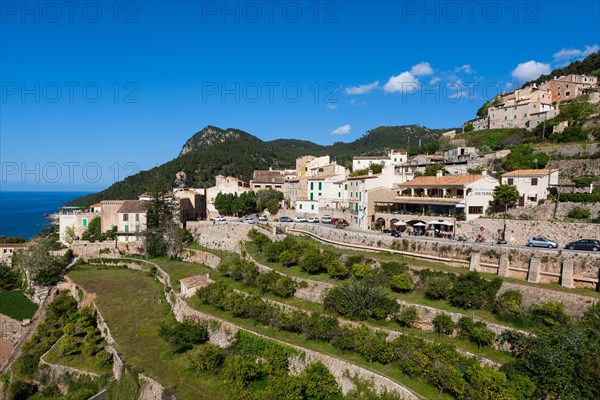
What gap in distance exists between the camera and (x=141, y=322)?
27.9 metres

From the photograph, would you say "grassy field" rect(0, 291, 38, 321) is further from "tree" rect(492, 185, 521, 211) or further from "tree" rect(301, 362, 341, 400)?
"tree" rect(492, 185, 521, 211)

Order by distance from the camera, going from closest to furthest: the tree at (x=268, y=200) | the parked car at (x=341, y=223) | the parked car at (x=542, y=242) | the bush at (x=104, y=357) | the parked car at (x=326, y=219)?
the bush at (x=104, y=357) < the parked car at (x=542, y=242) < the parked car at (x=341, y=223) < the parked car at (x=326, y=219) < the tree at (x=268, y=200)

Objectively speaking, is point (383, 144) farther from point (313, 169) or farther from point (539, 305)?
point (539, 305)

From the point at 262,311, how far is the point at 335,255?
769 centimetres

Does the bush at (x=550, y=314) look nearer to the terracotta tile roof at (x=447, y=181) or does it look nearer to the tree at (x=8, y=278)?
the terracotta tile roof at (x=447, y=181)

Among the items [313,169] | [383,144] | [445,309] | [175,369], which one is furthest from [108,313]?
[383,144]

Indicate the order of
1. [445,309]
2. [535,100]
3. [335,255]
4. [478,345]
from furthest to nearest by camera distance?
1. [535,100]
2. [335,255]
3. [445,309]
4. [478,345]

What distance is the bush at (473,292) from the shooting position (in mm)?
20422

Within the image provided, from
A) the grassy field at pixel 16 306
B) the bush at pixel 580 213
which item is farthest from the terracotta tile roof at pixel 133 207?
the bush at pixel 580 213

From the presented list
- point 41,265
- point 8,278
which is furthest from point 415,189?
point 8,278

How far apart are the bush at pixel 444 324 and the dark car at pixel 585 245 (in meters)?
10.4

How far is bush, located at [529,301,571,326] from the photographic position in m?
18.0

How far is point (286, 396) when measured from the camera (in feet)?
56.7

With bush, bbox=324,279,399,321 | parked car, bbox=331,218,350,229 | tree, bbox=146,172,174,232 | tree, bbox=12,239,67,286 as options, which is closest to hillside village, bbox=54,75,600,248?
parked car, bbox=331,218,350,229
